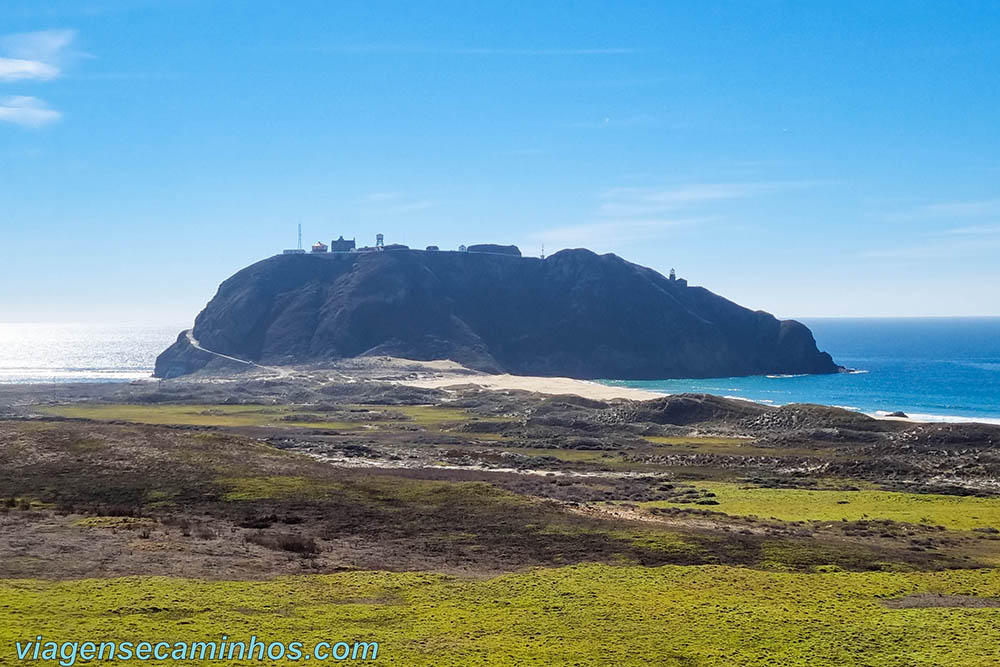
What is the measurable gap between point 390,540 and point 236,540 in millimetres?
7096

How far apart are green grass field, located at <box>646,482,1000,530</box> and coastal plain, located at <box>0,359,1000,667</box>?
1.11 feet

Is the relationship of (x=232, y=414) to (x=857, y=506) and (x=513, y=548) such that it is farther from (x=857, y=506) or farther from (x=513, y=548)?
(x=513, y=548)

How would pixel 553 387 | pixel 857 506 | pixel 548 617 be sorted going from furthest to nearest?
pixel 553 387 → pixel 857 506 → pixel 548 617

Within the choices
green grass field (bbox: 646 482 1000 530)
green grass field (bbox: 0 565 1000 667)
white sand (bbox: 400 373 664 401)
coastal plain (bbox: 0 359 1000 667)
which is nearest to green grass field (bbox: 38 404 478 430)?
coastal plain (bbox: 0 359 1000 667)

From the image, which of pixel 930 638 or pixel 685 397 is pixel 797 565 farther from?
pixel 685 397

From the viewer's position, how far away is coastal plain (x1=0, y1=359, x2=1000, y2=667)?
85.5 ft

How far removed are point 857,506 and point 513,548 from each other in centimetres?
2986

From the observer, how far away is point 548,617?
28219mm

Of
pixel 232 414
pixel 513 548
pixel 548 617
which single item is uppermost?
pixel 548 617

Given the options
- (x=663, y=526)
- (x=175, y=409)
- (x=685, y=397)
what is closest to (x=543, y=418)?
(x=685, y=397)

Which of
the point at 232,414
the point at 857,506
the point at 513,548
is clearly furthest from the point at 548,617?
the point at 232,414

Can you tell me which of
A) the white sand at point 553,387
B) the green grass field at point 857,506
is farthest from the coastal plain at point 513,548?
the white sand at point 553,387

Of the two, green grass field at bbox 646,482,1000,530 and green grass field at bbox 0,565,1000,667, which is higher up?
green grass field at bbox 0,565,1000,667

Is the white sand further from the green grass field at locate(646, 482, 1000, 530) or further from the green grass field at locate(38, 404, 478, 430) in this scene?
the green grass field at locate(646, 482, 1000, 530)
